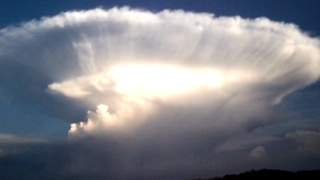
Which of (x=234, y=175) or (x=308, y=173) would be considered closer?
(x=308, y=173)

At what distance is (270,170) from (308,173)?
10.8 metres

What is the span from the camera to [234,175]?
138 m

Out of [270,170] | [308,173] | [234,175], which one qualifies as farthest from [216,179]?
[308,173]

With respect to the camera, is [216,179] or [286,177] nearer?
[286,177]

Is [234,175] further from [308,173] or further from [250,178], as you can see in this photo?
[308,173]

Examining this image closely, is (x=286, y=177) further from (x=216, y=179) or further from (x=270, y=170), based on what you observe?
(x=216, y=179)

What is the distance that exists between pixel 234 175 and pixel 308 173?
20339mm

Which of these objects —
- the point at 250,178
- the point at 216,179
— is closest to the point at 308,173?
the point at 250,178

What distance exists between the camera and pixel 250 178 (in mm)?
131875

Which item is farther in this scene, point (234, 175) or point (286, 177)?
point (234, 175)

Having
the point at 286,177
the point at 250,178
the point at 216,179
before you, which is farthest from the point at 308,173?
the point at 216,179

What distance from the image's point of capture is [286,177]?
128875 mm

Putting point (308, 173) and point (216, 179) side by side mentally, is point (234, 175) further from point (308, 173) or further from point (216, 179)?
point (308, 173)

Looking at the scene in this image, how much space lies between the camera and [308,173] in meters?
130
